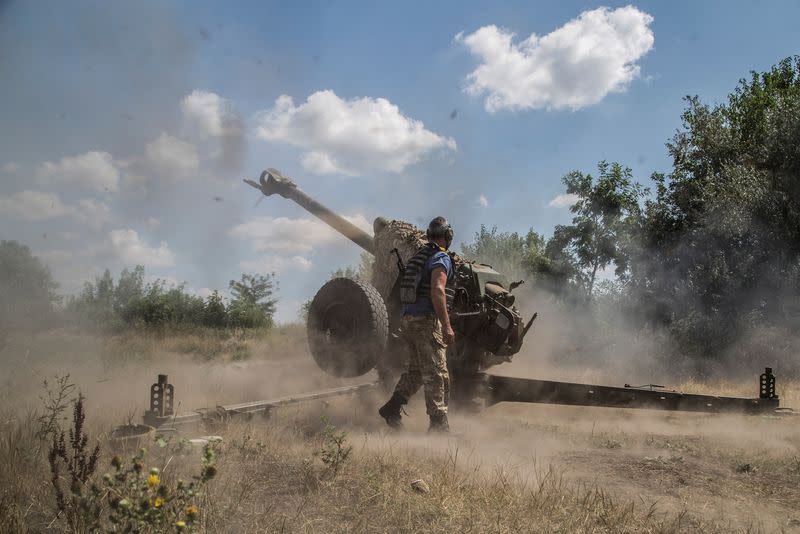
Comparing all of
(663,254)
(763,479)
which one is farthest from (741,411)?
(663,254)

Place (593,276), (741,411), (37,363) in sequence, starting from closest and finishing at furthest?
1. (741,411)
2. (37,363)
3. (593,276)

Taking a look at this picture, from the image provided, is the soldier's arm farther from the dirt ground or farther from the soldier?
the dirt ground

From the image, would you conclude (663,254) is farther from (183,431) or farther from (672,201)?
(183,431)

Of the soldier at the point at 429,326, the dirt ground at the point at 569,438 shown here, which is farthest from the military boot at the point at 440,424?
the dirt ground at the point at 569,438

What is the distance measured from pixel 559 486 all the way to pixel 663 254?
15190 mm

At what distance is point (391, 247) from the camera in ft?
26.1

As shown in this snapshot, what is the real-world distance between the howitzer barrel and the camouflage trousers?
332 cm

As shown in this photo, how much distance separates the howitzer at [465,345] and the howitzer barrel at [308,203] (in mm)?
1548

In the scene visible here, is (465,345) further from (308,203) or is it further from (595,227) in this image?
(595,227)

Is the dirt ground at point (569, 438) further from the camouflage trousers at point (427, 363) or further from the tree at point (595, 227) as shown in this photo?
the tree at point (595, 227)

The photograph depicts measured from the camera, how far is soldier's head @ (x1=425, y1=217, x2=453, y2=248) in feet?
20.1

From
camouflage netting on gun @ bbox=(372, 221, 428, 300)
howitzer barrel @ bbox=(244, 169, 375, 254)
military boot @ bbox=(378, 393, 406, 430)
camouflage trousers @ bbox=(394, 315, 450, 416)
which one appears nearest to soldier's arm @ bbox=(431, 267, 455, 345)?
camouflage trousers @ bbox=(394, 315, 450, 416)

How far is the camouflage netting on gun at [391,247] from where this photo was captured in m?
7.68

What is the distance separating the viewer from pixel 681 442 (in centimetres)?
625
